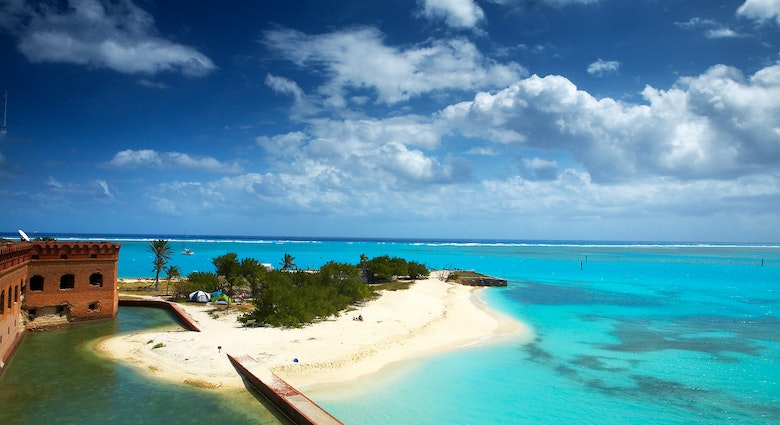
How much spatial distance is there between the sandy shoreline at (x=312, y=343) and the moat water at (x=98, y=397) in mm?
1278

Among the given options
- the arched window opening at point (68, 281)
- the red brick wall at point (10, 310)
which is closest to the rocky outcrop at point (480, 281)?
the arched window opening at point (68, 281)

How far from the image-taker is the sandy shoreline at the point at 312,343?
81.5 ft

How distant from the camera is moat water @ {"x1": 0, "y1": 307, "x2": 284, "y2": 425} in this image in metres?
19.1

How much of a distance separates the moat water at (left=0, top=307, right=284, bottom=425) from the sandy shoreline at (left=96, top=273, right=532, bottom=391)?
1.28 m

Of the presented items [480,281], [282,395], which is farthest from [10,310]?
[480,281]

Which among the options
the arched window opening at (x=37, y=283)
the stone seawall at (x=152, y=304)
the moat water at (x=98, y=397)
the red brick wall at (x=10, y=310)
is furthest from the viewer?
the stone seawall at (x=152, y=304)

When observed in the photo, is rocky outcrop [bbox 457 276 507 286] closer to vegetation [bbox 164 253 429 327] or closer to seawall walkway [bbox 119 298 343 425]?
vegetation [bbox 164 253 429 327]

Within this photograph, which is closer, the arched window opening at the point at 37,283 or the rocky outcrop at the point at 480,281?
the arched window opening at the point at 37,283

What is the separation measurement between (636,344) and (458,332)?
1327cm

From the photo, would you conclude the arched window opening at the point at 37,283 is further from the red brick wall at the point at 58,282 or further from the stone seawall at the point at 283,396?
the stone seawall at the point at 283,396

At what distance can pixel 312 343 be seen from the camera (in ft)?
99.1

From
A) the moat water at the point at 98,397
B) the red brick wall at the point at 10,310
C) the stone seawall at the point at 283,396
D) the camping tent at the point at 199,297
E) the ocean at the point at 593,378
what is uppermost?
the red brick wall at the point at 10,310

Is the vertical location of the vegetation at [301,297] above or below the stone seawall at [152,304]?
above

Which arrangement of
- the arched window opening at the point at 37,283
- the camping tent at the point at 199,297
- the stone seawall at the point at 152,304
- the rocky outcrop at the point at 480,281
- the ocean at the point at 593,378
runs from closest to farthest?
the ocean at the point at 593,378 < the arched window opening at the point at 37,283 < the stone seawall at the point at 152,304 < the camping tent at the point at 199,297 < the rocky outcrop at the point at 480,281
